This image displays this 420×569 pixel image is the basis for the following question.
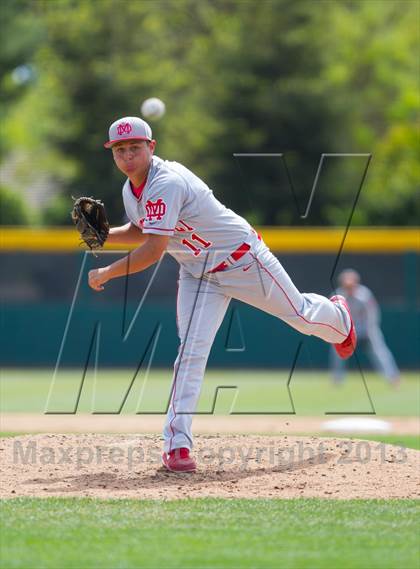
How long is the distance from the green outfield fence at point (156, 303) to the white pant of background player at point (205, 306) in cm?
1167

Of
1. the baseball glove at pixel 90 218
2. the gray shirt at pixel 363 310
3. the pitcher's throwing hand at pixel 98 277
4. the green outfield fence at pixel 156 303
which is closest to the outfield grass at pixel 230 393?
the green outfield fence at pixel 156 303

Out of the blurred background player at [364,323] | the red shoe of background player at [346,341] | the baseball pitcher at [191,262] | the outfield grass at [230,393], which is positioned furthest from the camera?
the blurred background player at [364,323]

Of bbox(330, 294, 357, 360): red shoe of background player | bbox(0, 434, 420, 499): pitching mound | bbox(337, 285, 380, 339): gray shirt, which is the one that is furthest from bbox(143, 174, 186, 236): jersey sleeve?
bbox(337, 285, 380, 339): gray shirt

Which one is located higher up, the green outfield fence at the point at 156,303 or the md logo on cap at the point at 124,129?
the md logo on cap at the point at 124,129

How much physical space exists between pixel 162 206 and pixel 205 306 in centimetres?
78

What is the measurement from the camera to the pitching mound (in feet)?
19.3

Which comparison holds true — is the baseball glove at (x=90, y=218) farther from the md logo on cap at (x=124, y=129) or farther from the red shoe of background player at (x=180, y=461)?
the red shoe of background player at (x=180, y=461)

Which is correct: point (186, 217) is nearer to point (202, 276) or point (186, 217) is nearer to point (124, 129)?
point (202, 276)

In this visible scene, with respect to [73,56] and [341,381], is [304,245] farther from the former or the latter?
[73,56]

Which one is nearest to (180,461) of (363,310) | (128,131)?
(128,131)

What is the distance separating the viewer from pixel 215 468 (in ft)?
21.5

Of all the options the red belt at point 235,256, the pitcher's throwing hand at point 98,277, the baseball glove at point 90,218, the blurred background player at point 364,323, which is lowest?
the blurred background player at point 364,323

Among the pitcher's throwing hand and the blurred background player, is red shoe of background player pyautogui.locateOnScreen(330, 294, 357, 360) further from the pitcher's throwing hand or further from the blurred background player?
the blurred background player

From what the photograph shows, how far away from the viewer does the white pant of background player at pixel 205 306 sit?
6301 millimetres
